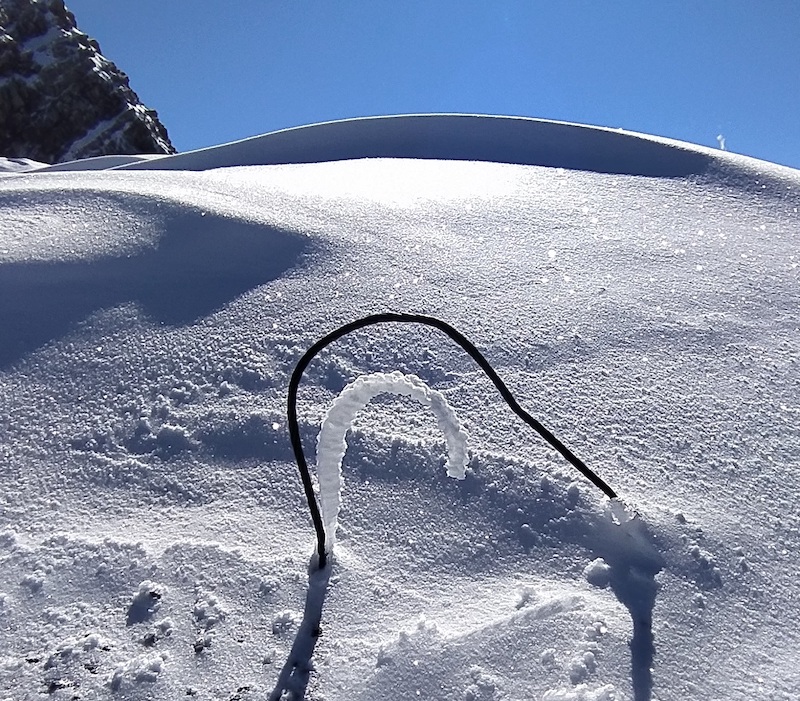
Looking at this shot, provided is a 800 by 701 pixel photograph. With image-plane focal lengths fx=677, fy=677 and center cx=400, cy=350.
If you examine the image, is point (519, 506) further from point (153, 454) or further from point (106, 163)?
point (106, 163)

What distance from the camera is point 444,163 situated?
332cm

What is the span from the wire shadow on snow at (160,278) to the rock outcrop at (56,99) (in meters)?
24.6

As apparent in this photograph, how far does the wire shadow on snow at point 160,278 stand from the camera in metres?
1.68

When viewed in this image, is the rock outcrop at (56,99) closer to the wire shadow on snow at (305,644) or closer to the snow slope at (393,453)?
the snow slope at (393,453)

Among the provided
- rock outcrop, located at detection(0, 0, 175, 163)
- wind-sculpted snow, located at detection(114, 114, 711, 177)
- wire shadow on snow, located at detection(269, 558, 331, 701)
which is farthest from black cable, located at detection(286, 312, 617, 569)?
rock outcrop, located at detection(0, 0, 175, 163)

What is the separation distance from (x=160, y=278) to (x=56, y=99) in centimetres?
2773

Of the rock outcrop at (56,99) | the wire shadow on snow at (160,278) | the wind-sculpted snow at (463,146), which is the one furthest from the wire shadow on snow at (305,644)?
the rock outcrop at (56,99)

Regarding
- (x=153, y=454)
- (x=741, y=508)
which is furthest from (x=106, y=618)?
(x=741, y=508)

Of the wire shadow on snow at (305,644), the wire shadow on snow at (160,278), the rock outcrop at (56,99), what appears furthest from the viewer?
the rock outcrop at (56,99)

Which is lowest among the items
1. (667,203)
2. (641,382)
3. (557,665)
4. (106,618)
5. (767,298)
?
(106,618)

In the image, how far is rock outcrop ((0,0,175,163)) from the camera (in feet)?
80.6

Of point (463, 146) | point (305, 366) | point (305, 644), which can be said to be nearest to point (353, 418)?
point (305, 366)

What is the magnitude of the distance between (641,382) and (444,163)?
2.10 meters

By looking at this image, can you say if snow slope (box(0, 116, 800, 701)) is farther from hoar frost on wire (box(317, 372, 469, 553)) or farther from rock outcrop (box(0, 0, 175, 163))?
rock outcrop (box(0, 0, 175, 163))
